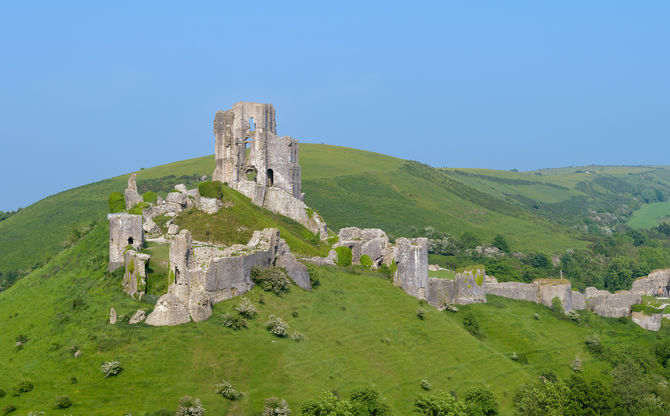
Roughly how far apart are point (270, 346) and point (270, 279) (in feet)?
28.5

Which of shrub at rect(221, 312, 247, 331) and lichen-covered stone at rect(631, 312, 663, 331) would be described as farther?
lichen-covered stone at rect(631, 312, 663, 331)

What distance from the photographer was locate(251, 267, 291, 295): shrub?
5894 centimetres

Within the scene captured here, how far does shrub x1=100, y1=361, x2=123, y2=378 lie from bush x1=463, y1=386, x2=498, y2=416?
80.4ft

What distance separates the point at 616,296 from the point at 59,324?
59482mm

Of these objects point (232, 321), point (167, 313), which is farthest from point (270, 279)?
point (167, 313)

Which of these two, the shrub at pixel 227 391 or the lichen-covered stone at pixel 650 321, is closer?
the shrub at pixel 227 391

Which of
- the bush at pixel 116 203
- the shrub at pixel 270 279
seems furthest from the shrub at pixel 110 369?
the bush at pixel 116 203

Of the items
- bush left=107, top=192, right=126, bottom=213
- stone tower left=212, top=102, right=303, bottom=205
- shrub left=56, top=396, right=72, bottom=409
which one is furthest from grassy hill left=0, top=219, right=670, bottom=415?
stone tower left=212, top=102, right=303, bottom=205

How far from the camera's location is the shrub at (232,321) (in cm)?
5194

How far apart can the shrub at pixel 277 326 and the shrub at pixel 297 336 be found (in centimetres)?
55

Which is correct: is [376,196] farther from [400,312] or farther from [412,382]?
[412,382]

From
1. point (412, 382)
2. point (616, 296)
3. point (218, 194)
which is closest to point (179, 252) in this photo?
point (412, 382)

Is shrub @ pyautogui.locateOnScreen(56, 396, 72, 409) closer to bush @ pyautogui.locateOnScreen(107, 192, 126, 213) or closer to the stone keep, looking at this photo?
the stone keep

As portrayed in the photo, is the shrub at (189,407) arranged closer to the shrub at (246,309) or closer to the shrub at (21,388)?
the shrub at (21,388)
